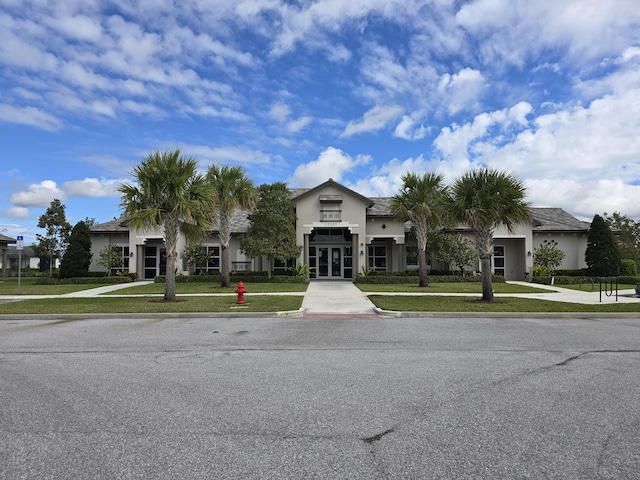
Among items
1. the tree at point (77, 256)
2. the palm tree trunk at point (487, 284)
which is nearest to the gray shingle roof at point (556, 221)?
the palm tree trunk at point (487, 284)

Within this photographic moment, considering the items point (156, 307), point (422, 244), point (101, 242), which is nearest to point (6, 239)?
point (101, 242)

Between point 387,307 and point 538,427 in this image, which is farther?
point 387,307

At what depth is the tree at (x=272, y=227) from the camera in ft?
83.4

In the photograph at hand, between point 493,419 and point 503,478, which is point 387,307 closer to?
point 493,419

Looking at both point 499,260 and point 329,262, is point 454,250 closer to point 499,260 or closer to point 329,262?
point 499,260

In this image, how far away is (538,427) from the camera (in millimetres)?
4141

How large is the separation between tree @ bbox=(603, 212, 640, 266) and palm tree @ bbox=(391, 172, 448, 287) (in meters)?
15.2

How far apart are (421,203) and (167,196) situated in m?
13.5

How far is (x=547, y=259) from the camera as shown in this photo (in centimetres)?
2855

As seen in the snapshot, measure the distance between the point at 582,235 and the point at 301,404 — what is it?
32.3 m

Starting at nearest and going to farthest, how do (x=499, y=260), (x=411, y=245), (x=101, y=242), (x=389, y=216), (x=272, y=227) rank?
1. (x=272, y=227)
2. (x=411, y=245)
3. (x=389, y=216)
4. (x=499, y=260)
5. (x=101, y=242)

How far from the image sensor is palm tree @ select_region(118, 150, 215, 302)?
52.3ft

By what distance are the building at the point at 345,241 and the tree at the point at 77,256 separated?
216cm

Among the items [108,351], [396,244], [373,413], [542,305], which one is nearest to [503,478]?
[373,413]
